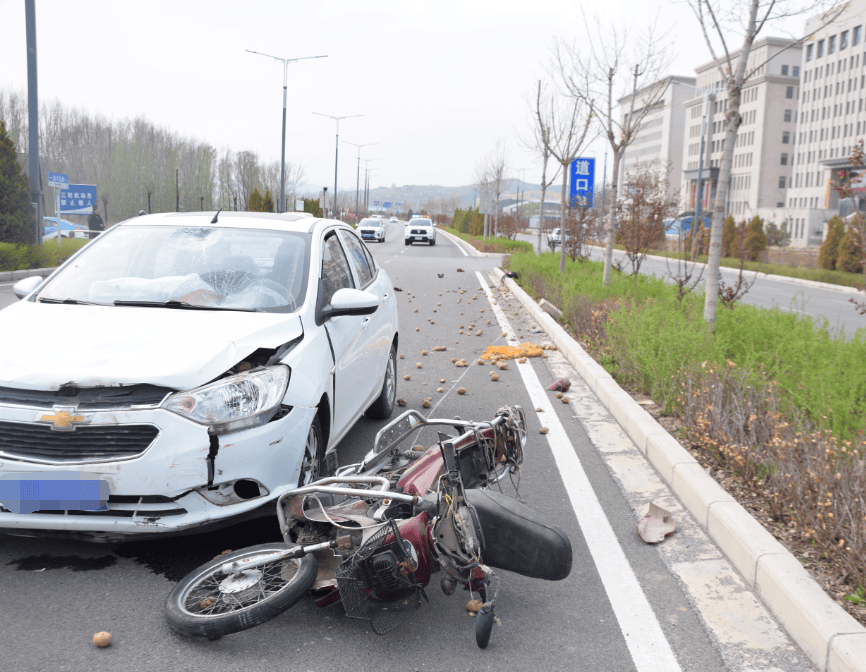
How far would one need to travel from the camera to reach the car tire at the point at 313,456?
3.80 m

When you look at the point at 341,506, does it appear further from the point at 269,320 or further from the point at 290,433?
the point at 269,320

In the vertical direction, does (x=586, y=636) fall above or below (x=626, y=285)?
below

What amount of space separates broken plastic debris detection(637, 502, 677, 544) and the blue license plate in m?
2.63

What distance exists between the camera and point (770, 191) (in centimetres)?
11512

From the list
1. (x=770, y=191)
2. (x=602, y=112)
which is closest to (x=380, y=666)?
(x=602, y=112)

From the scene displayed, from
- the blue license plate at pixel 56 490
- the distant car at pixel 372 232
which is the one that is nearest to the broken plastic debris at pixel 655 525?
the blue license plate at pixel 56 490

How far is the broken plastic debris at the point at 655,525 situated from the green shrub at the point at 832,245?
1340 inches

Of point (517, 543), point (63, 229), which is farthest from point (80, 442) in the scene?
point (63, 229)

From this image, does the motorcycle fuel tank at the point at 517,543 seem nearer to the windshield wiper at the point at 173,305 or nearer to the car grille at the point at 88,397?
the car grille at the point at 88,397

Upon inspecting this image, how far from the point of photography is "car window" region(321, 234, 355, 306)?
15.5 feet

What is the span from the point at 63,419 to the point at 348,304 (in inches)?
65.4

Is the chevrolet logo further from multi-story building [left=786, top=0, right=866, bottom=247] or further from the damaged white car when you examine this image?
multi-story building [left=786, top=0, right=866, bottom=247]

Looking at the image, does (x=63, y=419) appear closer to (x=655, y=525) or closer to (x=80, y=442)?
(x=80, y=442)

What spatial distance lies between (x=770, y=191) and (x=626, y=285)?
374 feet
